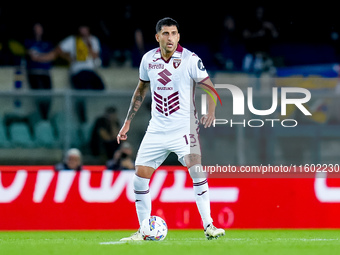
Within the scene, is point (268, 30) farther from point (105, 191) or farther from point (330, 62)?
point (105, 191)

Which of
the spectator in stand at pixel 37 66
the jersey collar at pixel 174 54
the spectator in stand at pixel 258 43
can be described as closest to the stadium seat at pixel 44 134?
the spectator in stand at pixel 37 66

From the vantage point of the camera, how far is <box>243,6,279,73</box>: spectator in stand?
16.1 metres

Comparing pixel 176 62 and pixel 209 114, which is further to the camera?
pixel 176 62

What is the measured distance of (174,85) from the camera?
8508 millimetres

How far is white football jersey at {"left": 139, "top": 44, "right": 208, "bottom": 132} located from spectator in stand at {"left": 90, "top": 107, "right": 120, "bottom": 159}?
4.79 m

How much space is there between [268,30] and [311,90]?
268 centimetres

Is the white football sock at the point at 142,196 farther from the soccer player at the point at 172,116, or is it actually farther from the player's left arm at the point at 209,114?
the player's left arm at the point at 209,114

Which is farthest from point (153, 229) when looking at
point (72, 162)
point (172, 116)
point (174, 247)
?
point (72, 162)

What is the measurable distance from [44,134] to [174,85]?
17.1ft

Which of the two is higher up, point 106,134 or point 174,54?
point 174,54

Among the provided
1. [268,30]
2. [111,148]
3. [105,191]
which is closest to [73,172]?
[105,191]

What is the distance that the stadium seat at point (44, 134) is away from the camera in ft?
43.3

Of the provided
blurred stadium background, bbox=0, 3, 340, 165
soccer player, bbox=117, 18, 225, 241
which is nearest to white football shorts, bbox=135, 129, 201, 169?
soccer player, bbox=117, 18, 225, 241

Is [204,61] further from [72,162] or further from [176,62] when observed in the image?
[176,62]
